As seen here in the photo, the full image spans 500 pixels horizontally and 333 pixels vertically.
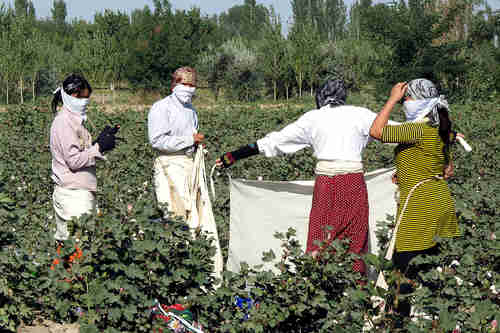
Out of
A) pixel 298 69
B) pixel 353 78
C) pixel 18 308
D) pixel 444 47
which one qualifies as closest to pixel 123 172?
pixel 18 308

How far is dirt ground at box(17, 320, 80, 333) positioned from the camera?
3701 millimetres

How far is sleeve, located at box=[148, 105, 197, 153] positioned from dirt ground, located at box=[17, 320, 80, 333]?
154 cm

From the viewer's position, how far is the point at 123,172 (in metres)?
8.91

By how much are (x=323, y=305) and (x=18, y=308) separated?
5.92 feet

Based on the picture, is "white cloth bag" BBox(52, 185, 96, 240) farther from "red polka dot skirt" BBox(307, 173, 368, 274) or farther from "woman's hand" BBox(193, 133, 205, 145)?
"red polka dot skirt" BBox(307, 173, 368, 274)

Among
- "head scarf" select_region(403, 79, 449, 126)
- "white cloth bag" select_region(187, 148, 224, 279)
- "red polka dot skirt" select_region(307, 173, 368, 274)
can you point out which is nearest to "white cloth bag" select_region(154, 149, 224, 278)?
"white cloth bag" select_region(187, 148, 224, 279)

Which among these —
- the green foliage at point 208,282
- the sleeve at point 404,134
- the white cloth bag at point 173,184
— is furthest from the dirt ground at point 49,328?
the sleeve at point 404,134

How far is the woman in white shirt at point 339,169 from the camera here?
382 centimetres

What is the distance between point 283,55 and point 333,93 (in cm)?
3128

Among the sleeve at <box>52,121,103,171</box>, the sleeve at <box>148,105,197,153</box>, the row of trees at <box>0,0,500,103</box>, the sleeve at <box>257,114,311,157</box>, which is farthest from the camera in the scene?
the row of trees at <box>0,0,500,103</box>

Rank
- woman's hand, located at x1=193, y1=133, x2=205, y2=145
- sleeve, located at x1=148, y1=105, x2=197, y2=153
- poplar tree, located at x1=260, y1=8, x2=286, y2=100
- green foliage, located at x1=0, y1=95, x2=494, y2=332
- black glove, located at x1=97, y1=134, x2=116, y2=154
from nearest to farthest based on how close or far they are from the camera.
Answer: green foliage, located at x1=0, y1=95, x2=494, y2=332, black glove, located at x1=97, y1=134, x2=116, y2=154, sleeve, located at x1=148, y1=105, x2=197, y2=153, woman's hand, located at x1=193, y1=133, x2=205, y2=145, poplar tree, located at x1=260, y1=8, x2=286, y2=100

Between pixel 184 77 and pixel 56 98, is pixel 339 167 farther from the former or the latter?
pixel 56 98

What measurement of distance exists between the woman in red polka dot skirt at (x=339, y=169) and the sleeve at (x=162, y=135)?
1292 mm

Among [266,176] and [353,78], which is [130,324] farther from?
[353,78]
